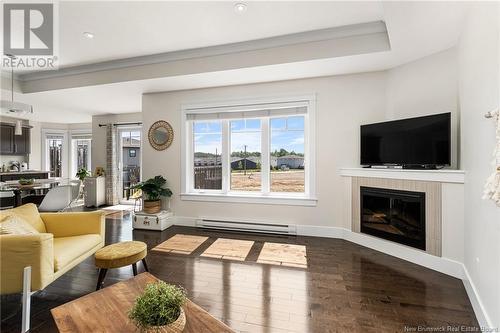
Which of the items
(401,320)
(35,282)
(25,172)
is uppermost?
(25,172)

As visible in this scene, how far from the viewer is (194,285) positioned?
2.31 m

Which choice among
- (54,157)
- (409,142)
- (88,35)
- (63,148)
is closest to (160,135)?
(88,35)

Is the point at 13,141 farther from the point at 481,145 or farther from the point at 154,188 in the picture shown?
the point at 481,145

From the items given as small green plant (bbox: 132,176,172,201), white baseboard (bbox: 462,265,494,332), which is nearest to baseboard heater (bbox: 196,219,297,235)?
small green plant (bbox: 132,176,172,201)

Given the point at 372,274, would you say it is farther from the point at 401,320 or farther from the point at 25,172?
the point at 25,172

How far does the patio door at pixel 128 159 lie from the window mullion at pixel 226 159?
3.36 m

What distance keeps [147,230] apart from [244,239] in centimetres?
179

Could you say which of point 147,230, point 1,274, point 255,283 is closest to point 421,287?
point 255,283

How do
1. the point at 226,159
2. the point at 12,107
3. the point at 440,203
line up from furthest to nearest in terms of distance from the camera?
the point at 226,159 < the point at 12,107 < the point at 440,203

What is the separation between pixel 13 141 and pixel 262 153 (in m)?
7.10

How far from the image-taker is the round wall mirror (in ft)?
14.5

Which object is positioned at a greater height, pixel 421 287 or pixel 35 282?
pixel 35 282

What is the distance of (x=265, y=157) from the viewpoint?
161 inches

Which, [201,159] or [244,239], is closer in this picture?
[244,239]
